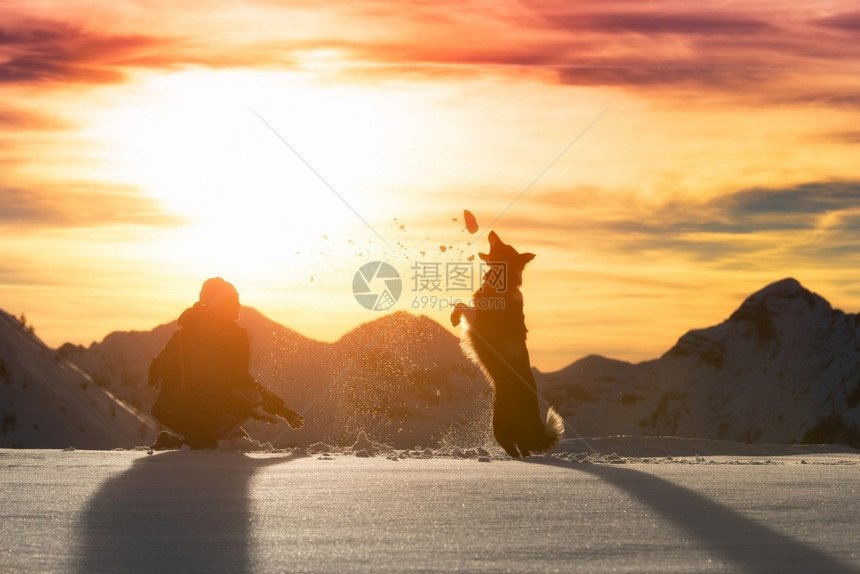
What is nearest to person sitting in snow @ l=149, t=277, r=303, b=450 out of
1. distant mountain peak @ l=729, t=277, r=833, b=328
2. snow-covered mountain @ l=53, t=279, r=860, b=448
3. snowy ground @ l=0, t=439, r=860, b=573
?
snowy ground @ l=0, t=439, r=860, b=573

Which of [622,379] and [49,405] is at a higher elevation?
[622,379]

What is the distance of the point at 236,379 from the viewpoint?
1012cm

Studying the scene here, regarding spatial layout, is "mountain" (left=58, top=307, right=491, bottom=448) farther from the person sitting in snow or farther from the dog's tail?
the person sitting in snow

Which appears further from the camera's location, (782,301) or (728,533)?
(782,301)

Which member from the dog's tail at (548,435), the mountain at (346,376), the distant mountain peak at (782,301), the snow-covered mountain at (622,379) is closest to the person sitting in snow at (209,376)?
the dog's tail at (548,435)

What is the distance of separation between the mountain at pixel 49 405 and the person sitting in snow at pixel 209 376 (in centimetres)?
607

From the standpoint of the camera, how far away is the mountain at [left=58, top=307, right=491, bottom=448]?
73.1 feet

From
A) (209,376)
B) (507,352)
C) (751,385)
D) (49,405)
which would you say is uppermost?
(751,385)

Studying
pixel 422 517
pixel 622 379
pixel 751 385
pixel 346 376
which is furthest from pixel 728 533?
pixel 622 379

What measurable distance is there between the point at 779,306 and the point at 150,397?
1746cm

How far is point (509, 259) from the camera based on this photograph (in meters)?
11.0

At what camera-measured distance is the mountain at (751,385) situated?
29422 mm

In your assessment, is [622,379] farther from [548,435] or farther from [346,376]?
[548,435]

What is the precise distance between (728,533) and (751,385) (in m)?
26.6
